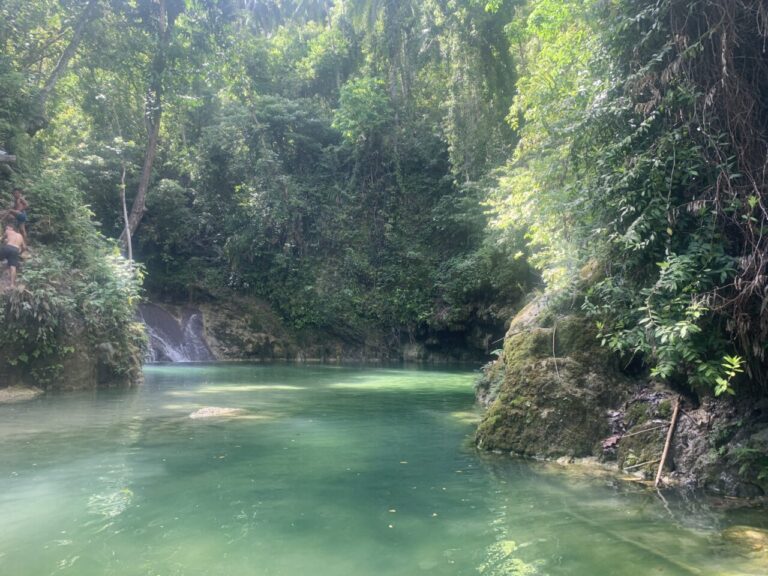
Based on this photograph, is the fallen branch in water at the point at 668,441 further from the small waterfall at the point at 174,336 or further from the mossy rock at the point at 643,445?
the small waterfall at the point at 174,336

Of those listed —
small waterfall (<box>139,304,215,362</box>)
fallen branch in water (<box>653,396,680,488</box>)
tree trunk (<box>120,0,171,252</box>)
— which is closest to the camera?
fallen branch in water (<box>653,396,680,488</box>)

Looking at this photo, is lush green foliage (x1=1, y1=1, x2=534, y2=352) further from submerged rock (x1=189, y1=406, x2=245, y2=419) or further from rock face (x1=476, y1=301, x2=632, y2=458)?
rock face (x1=476, y1=301, x2=632, y2=458)

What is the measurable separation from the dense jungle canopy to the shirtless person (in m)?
0.51

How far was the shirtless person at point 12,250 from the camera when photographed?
12.2 meters

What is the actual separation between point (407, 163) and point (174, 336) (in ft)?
45.5

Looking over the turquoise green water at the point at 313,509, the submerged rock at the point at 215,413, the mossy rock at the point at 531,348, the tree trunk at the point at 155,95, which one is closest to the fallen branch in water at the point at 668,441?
the turquoise green water at the point at 313,509

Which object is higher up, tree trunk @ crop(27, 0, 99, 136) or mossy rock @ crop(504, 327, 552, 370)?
tree trunk @ crop(27, 0, 99, 136)

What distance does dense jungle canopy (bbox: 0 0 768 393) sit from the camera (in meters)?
5.86

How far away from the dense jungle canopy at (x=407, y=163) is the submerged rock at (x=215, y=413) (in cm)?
511

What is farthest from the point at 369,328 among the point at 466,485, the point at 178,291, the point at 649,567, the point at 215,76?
the point at 649,567

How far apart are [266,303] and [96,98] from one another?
36.3 feet

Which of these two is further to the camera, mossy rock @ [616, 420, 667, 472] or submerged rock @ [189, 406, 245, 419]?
submerged rock @ [189, 406, 245, 419]

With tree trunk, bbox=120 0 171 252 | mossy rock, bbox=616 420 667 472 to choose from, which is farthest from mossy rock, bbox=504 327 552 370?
tree trunk, bbox=120 0 171 252

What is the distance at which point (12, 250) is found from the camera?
12211mm
